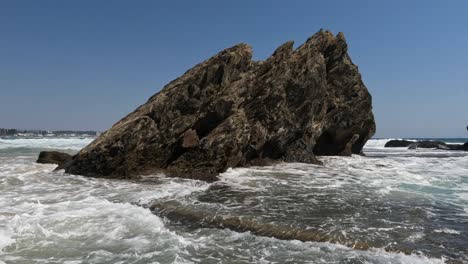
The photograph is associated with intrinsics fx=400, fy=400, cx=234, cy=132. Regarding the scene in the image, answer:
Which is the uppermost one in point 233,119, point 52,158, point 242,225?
point 233,119

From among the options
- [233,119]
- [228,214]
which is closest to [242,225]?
[228,214]

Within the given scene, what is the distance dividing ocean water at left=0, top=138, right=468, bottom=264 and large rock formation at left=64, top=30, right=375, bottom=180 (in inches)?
53.5

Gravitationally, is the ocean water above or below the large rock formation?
below

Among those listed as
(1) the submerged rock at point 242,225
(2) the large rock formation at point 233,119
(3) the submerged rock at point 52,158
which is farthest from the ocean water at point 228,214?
(3) the submerged rock at point 52,158

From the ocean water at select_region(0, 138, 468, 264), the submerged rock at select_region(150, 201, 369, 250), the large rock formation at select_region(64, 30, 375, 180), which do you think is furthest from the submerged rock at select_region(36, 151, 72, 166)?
the submerged rock at select_region(150, 201, 369, 250)

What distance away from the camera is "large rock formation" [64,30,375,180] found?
14.5m

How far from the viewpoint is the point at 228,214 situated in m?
8.32

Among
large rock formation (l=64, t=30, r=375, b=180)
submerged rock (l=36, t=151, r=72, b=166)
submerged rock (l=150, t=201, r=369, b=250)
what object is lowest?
submerged rock (l=150, t=201, r=369, b=250)

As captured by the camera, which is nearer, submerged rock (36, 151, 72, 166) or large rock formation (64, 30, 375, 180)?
large rock formation (64, 30, 375, 180)

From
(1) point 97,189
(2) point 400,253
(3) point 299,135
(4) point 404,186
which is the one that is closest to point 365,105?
(3) point 299,135

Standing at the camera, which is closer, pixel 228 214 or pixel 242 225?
pixel 242 225

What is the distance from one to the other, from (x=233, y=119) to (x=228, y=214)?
824 centimetres

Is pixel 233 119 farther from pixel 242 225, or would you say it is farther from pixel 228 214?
pixel 242 225

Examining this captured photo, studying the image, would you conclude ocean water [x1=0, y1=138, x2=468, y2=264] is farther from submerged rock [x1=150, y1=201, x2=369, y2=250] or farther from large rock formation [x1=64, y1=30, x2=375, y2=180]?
large rock formation [x1=64, y1=30, x2=375, y2=180]
